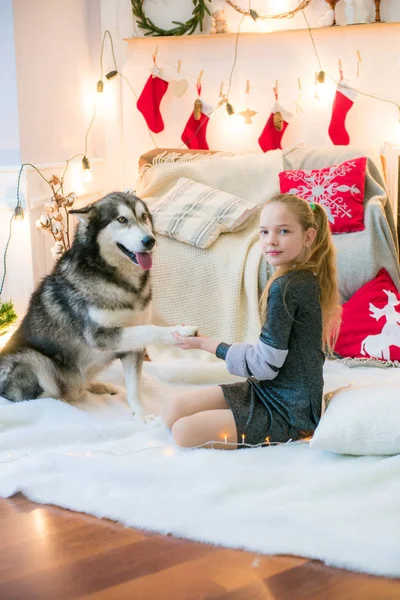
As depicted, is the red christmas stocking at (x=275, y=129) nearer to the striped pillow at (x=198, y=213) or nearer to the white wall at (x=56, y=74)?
the striped pillow at (x=198, y=213)

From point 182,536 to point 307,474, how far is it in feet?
1.35

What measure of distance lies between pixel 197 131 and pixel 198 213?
1.25 meters

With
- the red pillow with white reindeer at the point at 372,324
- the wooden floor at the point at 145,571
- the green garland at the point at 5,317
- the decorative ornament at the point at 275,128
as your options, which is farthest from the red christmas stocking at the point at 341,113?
the wooden floor at the point at 145,571

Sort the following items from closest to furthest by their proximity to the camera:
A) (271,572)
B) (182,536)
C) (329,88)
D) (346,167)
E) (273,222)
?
(271,572) → (182,536) → (273,222) → (346,167) → (329,88)

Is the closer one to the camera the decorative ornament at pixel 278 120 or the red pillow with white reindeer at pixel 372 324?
the red pillow with white reindeer at pixel 372 324

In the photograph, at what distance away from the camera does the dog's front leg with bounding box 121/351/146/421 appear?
7.74 feet

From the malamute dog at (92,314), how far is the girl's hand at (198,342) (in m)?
0.12

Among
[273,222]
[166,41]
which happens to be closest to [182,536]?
[273,222]

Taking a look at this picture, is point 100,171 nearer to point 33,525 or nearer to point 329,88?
point 329,88

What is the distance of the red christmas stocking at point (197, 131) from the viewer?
4.46 m

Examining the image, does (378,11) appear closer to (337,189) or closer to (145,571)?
(337,189)

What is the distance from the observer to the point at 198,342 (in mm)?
2039

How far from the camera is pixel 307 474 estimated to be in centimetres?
181

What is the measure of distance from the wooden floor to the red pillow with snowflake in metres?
2.20
